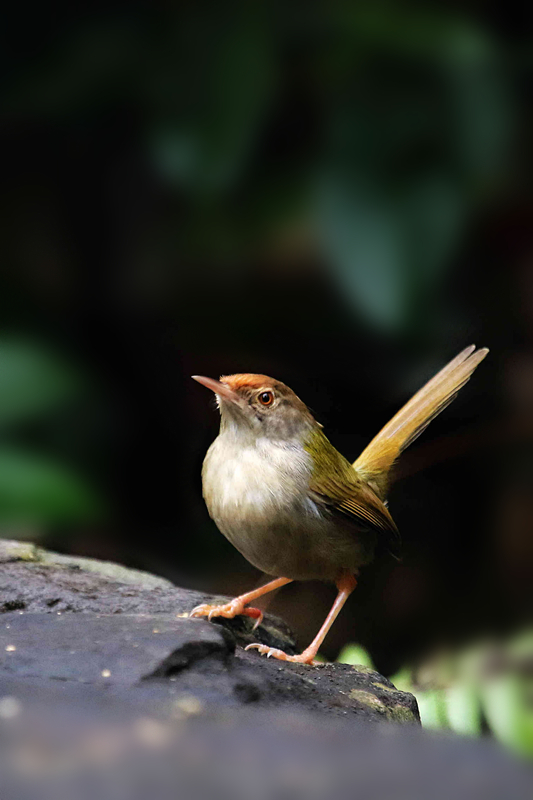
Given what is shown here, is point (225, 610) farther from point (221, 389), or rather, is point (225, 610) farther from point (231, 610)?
point (221, 389)

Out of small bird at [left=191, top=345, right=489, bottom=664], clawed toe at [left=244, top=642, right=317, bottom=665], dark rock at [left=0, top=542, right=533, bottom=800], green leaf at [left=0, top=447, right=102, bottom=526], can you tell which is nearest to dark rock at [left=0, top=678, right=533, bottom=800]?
dark rock at [left=0, top=542, right=533, bottom=800]

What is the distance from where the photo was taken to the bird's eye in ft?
11.6

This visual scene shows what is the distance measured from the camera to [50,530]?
4930 mm

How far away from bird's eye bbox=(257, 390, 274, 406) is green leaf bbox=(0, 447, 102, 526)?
152 cm

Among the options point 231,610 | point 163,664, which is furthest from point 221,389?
point 163,664

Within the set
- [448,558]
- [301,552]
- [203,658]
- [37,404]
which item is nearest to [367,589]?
[448,558]

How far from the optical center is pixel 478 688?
3.78 metres

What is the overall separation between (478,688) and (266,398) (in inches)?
55.6

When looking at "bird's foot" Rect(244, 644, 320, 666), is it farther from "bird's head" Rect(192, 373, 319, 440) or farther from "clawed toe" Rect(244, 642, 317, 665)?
"bird's head" Rect(192, 373, 319, 440)

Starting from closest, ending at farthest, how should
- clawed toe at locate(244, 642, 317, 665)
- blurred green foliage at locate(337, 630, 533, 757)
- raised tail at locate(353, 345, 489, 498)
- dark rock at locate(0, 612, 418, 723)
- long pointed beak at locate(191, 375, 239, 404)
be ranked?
dark rock at locate(0, 612, 418, 723), clawed toe at locate(244, 642, 317, 665), long pointed beak at locate(191, 375, 239, 404), blurred green foliage at locate(337, 630, 533, 757), raised tail at locate(353, 345, 489, 498)

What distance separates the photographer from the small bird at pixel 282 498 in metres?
3.31

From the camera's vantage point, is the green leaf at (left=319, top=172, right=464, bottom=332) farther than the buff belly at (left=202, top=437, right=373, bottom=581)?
Yes

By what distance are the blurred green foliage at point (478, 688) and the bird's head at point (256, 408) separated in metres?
0.94

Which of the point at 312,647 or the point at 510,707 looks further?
the point at 510,707
